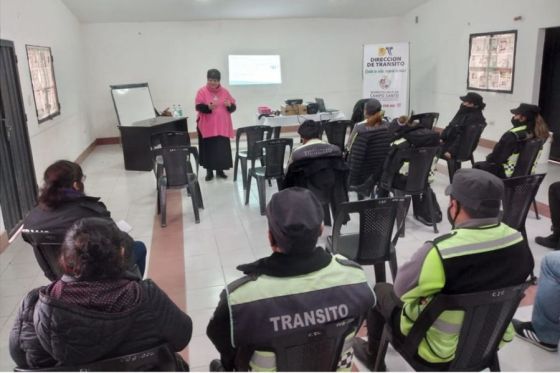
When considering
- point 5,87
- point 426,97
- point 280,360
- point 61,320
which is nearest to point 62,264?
point 61,320

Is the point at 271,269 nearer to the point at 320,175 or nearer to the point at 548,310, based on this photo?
the point at 548,310

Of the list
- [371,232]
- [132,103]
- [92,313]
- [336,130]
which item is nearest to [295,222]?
[92,313]

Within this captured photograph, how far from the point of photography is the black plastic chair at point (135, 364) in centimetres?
142

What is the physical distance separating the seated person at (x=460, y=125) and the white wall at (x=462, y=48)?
6.58ft

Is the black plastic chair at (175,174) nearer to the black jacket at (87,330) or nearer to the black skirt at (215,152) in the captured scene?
the black skirt at (215,152)

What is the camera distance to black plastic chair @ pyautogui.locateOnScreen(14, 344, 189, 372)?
1415 mm

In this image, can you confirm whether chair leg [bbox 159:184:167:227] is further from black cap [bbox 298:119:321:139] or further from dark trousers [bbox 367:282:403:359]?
dark trousers [bbox 367:282:403:359]

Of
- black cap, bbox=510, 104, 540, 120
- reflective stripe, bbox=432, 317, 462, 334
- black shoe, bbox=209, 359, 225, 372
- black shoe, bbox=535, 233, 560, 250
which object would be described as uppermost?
black cap, bbox=510, 104, 540, 120

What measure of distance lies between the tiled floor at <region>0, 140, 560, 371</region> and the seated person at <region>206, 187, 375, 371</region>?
1093mm

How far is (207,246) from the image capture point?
4012mm

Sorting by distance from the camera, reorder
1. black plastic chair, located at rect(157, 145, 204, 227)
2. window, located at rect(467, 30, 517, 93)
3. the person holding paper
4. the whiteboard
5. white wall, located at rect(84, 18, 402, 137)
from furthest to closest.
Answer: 1. white wall, located at rect(84, 18, 402, 137)
2. the whiteboard
3. window, located at rect(467, 30, 517, 93)
4. the person holding paper
5. black plastic chair, located at rect(157, 145, 204, 227)

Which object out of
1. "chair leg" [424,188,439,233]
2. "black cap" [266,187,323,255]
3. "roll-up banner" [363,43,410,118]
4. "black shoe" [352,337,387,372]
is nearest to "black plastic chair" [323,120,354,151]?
"chair leg" [424,188,439,233]

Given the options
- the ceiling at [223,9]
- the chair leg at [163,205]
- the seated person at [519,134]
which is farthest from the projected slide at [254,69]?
the seated person at [519,134]

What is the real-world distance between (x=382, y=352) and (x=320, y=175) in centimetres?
177
